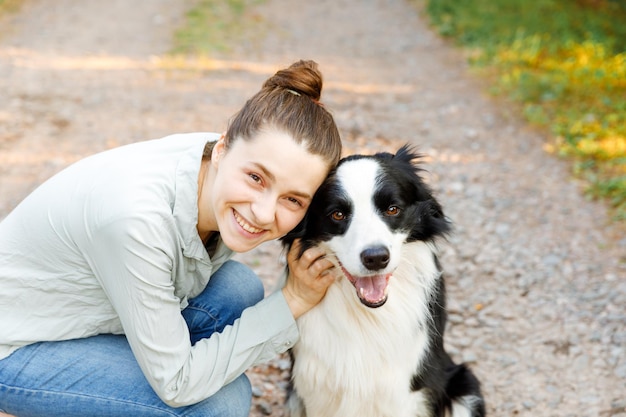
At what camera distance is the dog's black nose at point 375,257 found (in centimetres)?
213

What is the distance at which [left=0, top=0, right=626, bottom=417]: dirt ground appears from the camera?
133 inches

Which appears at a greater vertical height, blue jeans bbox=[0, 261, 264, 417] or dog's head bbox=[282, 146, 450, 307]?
dog's head bbox=[282, 146, 450, 307]

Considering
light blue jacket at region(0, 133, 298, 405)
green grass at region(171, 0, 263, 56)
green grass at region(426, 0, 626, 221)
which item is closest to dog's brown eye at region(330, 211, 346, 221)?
light blue jacket at region(0, 133, 298, 405)

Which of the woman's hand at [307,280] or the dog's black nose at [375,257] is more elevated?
the dog's black nose at [375,257]

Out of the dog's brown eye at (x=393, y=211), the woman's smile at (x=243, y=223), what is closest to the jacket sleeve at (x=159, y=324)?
the woman's smile at (x=243, y=223)

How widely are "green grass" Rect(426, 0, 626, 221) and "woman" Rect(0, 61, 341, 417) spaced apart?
3247mm

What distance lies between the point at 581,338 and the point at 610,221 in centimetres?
143

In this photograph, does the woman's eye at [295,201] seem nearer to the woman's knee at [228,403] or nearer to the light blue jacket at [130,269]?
the light blue jacket at [130,269]

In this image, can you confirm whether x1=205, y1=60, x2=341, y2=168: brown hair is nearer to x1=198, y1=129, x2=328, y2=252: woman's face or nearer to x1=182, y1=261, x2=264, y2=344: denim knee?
x1=198, y1=129, x2=328, y2=252: woman's face

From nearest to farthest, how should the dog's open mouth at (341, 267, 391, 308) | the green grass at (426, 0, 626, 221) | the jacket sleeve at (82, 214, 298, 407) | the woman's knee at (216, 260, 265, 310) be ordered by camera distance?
the jacket sleeve at (82, 214, 298, 407)
the dog's open mouth at (341, 267, 391, 308)
the woman's knee at (216, 260, 265, 310)
the green grass at (426, 0, 626, 221)

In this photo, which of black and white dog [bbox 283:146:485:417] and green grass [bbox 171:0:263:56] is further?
green grass [bbox 171:0:263:56]

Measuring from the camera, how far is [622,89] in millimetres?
6449

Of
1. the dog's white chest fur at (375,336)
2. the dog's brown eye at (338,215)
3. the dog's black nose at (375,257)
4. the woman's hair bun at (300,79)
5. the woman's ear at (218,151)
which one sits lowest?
the dog's white chest fur at (375,336)

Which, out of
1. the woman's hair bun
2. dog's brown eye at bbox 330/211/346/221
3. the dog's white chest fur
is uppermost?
the woman's hair bun
